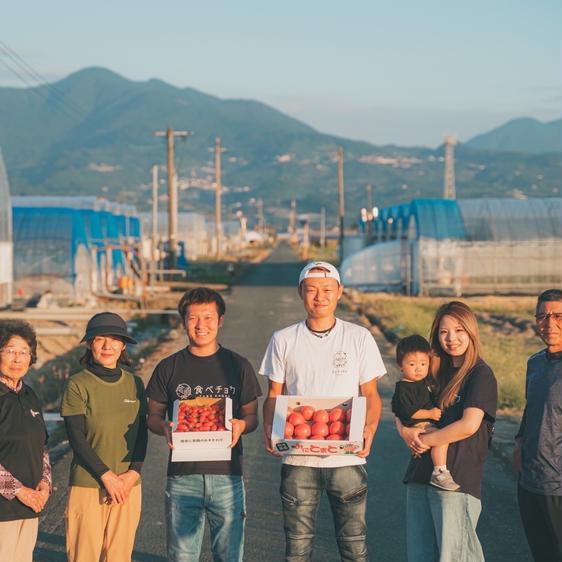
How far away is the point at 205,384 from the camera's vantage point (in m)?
5.13

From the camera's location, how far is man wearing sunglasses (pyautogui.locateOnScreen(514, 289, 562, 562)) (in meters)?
4.93

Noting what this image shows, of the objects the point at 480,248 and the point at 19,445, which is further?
the point at 480,248

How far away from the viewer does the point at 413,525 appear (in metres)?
5.05

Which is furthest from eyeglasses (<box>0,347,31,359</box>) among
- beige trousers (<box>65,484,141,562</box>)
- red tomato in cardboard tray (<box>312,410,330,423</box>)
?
red tomato in cardboard tray (<box>312,410,330,423</box>)

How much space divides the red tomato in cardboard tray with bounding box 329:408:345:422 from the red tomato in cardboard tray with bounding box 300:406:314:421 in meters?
0.09

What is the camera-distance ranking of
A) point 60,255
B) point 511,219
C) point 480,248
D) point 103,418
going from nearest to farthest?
1. point 103,418
2. point 60,255
3. point 480,248
4. point 511,219

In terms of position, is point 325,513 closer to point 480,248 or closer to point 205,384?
point 205,384

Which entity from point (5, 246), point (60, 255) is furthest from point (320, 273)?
point (60, 255)

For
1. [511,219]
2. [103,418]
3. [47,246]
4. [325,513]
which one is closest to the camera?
[103,418]

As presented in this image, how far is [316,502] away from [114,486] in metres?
1.02

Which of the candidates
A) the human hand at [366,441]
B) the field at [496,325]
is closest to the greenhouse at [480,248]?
the field at [496,325]

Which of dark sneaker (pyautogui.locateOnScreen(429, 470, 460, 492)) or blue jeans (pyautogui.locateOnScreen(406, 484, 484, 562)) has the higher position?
dark sneaker (pyautogui.locateOnScreen(429, 470, 460, 492))

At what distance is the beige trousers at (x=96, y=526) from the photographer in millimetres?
5055

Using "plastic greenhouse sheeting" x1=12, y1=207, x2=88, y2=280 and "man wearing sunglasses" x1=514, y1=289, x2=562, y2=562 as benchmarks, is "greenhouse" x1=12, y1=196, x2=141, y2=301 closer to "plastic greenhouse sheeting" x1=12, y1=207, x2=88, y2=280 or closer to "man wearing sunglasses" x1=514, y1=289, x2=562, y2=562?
"plastic greenhouse sheeting" x1=12, y1=207, x2=88, y2=280
